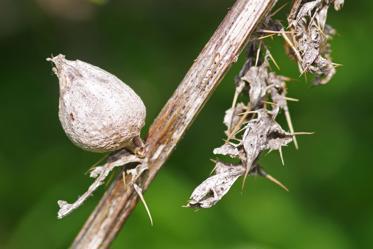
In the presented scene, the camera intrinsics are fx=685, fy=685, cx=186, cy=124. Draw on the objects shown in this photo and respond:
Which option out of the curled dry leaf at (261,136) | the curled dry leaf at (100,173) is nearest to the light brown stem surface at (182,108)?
the curled dry leaf at (100,173)

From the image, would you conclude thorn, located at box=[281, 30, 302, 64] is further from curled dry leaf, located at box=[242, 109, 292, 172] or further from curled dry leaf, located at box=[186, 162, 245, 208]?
curled dry leaf, located at box=[186, 162, 245, 208]

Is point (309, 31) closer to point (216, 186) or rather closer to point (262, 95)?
point (262, 95)

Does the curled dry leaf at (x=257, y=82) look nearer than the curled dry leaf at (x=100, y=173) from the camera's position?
No

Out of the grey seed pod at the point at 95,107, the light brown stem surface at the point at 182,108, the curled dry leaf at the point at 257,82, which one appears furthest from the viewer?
the curled dry leaf at the point at 257,82

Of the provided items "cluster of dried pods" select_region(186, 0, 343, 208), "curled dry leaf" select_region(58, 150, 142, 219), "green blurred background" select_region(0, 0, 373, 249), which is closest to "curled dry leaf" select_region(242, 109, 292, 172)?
"cluster of dried pods" select_region(186, 0, 343, 208)

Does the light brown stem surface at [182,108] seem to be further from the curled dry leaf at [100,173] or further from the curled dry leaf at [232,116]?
the curled dry leaf at [232,116]


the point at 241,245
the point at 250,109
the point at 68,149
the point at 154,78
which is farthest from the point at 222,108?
the point at 250,109

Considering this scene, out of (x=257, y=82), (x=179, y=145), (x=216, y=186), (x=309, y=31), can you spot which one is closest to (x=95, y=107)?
(x=216, y=186)
